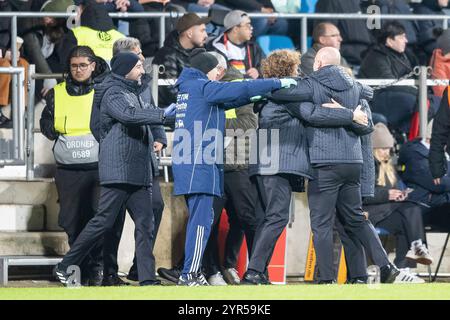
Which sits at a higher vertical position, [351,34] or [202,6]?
[202,6]

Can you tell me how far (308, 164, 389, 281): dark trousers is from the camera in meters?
13.4

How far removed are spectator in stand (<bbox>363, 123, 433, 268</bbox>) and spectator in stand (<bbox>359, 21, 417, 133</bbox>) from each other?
0.87 m

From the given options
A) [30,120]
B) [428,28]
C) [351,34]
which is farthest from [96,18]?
[428,28]

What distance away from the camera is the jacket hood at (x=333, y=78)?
44.3 feet

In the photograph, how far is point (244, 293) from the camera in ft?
39.8

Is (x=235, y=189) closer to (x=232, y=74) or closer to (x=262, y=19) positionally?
(x=232, y=74)

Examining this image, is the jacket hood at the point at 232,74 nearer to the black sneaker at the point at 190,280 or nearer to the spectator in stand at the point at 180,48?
the spectator in stand at the point at 180,48

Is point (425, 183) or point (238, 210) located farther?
point (425, 183)

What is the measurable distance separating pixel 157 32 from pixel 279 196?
4.45 m

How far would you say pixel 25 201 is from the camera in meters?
15.8

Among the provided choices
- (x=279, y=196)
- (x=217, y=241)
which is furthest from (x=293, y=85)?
(x=217, y=241)

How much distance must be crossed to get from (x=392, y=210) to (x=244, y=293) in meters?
4.31

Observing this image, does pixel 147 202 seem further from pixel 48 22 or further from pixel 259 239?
pixel 48 22

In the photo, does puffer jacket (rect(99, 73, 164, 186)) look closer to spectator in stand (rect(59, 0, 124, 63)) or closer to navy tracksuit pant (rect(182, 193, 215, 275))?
navy tracksuit pant (rect(182, 193, 215, 275))
